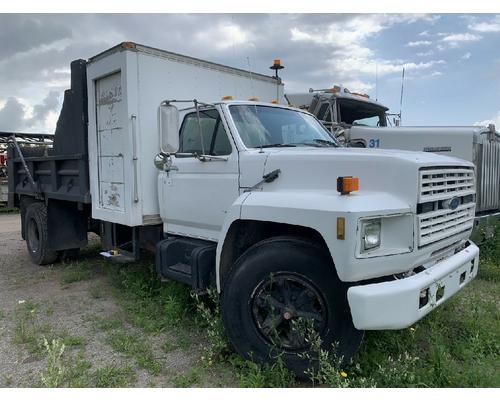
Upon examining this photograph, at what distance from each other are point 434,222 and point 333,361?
1.22 m

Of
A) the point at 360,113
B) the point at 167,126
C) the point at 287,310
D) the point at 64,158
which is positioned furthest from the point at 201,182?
the point at 360,113

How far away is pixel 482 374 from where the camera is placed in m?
3.12

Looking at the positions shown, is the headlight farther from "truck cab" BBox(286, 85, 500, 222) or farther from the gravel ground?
"truck cab" BBox(286, 85, 500, 222)

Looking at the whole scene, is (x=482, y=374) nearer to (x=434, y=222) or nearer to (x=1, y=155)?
(x=434, y=222)

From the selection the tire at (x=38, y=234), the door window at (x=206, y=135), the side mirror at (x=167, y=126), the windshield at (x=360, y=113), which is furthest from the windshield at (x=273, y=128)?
the tire at (x=38, y=234)

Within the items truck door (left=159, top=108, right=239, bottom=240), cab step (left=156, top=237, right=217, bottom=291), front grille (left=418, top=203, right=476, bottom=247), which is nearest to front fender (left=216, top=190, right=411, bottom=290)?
front grille (left=418, top=203, right=476, bottom=247)

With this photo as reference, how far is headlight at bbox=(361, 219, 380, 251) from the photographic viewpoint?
2.93m

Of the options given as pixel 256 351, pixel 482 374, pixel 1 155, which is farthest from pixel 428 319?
pixel 1 155

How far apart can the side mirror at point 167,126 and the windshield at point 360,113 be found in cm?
528

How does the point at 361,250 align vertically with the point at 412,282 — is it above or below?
above

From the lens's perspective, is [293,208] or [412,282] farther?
[293,208]

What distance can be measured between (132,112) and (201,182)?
117cm

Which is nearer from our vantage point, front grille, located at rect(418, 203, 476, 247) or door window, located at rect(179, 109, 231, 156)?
front grille, located at rect(418, 203, 476, 247)

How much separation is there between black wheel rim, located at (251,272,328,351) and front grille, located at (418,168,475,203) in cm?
102
